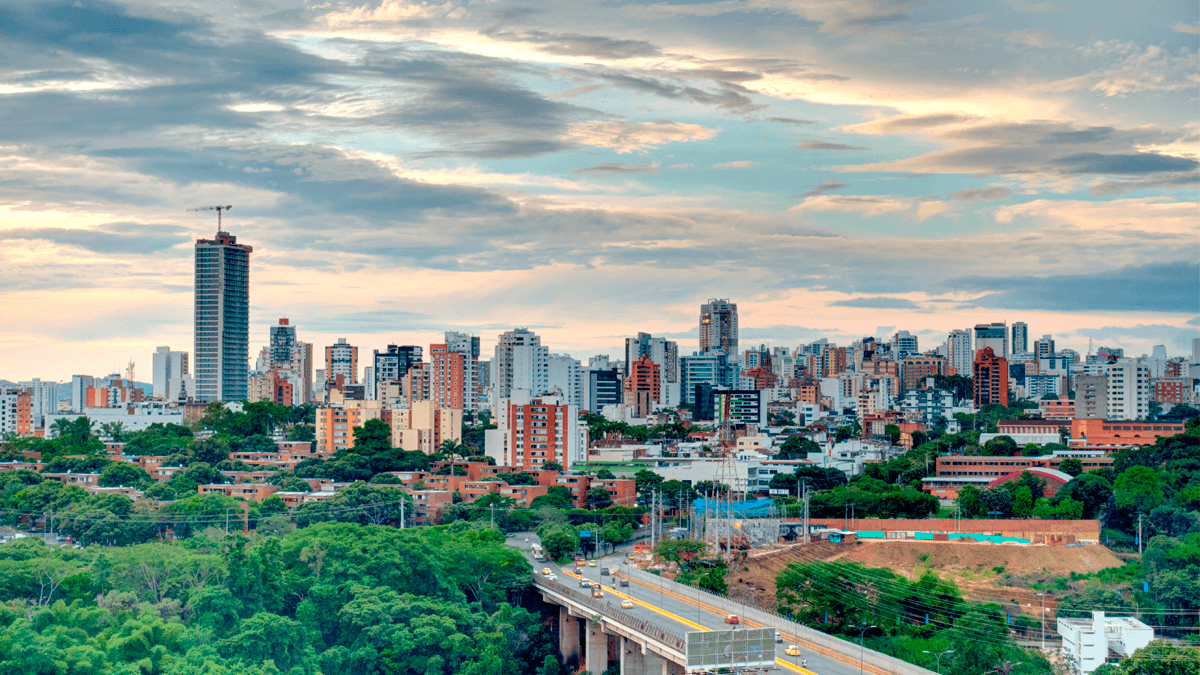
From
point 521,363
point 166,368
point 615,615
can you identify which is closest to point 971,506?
point 615,615

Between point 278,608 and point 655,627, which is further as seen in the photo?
point 278,608

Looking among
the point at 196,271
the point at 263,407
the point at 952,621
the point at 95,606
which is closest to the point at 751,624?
the point at 952,621

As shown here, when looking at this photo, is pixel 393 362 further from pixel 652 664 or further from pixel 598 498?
pixel 652 664

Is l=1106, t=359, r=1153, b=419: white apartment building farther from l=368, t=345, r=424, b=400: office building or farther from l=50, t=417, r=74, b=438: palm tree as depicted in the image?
l=50, t=417, r=74, b=438: palm tree

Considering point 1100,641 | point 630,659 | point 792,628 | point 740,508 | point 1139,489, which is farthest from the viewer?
point 740,508

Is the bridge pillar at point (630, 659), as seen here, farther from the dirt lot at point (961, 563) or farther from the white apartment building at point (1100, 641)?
the white apartment building at point (1100, 641)

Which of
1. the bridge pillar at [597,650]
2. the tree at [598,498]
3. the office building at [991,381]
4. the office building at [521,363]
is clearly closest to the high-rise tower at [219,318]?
the office building at [521,363]

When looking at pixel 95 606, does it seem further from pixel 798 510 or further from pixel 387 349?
pixel 387 349
